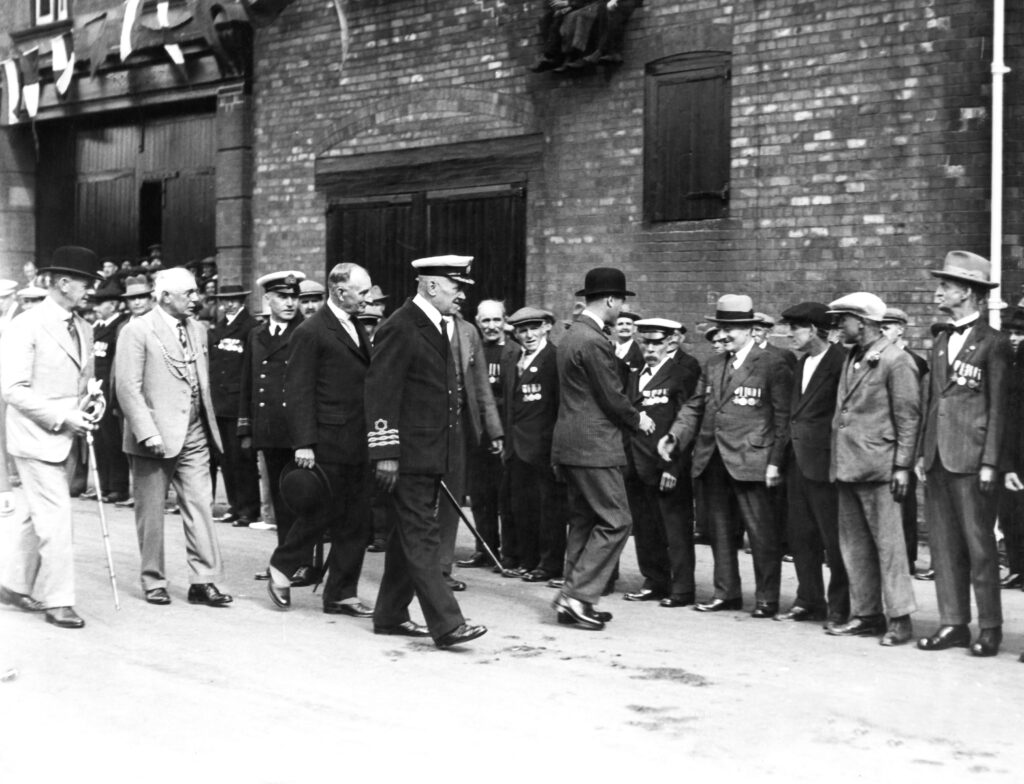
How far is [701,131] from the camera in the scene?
45.4ft

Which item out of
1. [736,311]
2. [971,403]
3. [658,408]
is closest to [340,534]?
[658,408]

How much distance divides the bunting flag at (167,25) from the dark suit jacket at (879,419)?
40.2 feet

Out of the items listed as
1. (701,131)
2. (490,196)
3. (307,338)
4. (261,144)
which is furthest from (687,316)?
(261,144)

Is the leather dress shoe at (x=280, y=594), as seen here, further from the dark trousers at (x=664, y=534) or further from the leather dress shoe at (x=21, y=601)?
Result: the dark trousers at (x=664, y=534)

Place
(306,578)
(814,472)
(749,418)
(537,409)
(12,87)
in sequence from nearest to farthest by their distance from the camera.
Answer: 1. (814,472)
2. (749,418)
3. (306,578)
4. (537,409)
5. (12,87)

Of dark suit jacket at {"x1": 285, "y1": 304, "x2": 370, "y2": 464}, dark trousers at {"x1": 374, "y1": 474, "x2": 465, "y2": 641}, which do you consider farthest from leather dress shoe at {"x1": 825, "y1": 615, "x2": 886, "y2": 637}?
dark suit jacket at {"x1": 285, "y1": 304, "x2": 370, "y2": 464}

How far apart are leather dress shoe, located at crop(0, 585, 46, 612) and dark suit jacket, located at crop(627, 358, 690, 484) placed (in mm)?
3942

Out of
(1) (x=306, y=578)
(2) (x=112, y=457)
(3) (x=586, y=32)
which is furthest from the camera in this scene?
(2) (x=112, y=457)

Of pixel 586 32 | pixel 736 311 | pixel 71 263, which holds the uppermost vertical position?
pixel 586 32

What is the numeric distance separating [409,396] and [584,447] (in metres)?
1.18

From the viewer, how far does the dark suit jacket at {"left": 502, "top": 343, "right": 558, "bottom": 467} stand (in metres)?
Answer: 10.7

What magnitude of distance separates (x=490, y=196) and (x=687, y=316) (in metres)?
2.81

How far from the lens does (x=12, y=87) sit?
2136cm

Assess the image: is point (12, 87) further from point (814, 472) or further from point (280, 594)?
point (814, 472)
